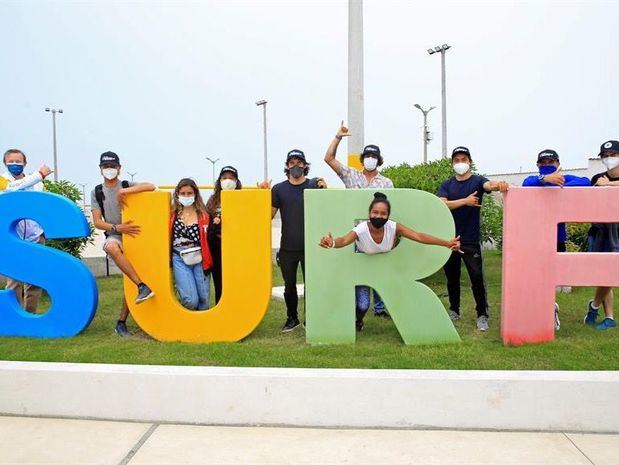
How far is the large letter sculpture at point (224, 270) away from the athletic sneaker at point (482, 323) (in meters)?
2.03

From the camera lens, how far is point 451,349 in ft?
15.4

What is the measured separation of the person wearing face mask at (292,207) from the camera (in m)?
5.28

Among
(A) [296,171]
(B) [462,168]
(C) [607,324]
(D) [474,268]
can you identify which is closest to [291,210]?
(A) [296,171]

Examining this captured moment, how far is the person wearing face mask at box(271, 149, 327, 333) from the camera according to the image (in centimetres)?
528

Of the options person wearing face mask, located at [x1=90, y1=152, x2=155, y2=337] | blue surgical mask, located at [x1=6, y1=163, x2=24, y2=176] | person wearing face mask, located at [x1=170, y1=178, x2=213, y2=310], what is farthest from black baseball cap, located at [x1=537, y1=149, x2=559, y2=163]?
blue surgical mask, located at [x1=6, y1=163, x2=24, y2=176]

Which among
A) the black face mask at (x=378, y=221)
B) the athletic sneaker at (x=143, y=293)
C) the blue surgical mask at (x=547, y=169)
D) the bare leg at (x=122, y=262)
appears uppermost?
the blue surgical mask at (x=547, y=169)

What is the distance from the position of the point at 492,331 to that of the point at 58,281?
13.3 ft

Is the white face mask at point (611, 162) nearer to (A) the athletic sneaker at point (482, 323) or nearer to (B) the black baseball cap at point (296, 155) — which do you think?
(A) the athletic sneaker at point (482, 323)

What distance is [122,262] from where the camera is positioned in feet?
16.9

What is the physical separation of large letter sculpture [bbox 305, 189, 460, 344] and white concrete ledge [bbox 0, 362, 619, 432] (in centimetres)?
109

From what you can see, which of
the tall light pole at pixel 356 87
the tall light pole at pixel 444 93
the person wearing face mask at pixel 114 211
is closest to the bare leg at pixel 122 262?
the person wearing face mask at pixel 114 211

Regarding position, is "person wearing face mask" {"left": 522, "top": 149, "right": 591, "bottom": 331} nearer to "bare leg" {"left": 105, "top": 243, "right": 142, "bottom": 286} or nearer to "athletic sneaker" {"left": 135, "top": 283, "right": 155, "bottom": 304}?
"athletic sneaker" {"left": 135, "top": 283, "right": 155, "bottom": 304}

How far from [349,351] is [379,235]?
99cm

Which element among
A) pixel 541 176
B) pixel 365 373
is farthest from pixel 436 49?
pixel 365 373
